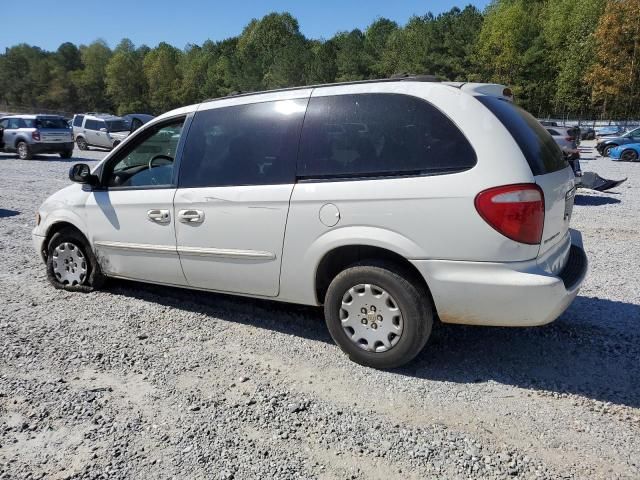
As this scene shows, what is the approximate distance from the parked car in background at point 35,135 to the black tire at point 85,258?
17.3 m

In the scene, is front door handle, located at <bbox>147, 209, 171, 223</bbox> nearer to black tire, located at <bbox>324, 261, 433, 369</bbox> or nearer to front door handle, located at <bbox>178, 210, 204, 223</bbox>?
front door handle, located at <bbox>178, 210, 204, 223</bbox>

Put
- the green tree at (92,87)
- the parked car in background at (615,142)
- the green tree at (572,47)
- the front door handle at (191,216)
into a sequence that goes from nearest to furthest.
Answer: the front door handle at (191,216), the parked car in background at (615,142), the green tree at (572,47), the green tree at (92,87)

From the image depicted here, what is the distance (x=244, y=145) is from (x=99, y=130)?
75.9 feet

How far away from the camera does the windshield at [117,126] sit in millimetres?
23969

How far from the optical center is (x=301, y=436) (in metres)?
2.82

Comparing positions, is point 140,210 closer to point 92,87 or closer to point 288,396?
point 288,396

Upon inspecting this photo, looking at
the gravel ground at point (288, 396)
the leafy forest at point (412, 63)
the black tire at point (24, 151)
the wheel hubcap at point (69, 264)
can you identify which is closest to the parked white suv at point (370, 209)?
the gravel ground at point (288, 396)

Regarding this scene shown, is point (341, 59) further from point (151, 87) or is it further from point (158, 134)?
point (158, 134)

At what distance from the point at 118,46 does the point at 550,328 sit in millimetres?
119066

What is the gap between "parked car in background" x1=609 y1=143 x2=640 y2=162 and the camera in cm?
2083

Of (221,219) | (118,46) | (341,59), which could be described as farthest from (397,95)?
(118,46)

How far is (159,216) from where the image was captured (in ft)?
13.8

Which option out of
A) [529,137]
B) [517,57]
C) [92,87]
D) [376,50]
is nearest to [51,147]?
[529,137]

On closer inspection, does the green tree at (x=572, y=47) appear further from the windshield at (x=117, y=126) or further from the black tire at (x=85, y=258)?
the black tire at (x=85, y=258)
